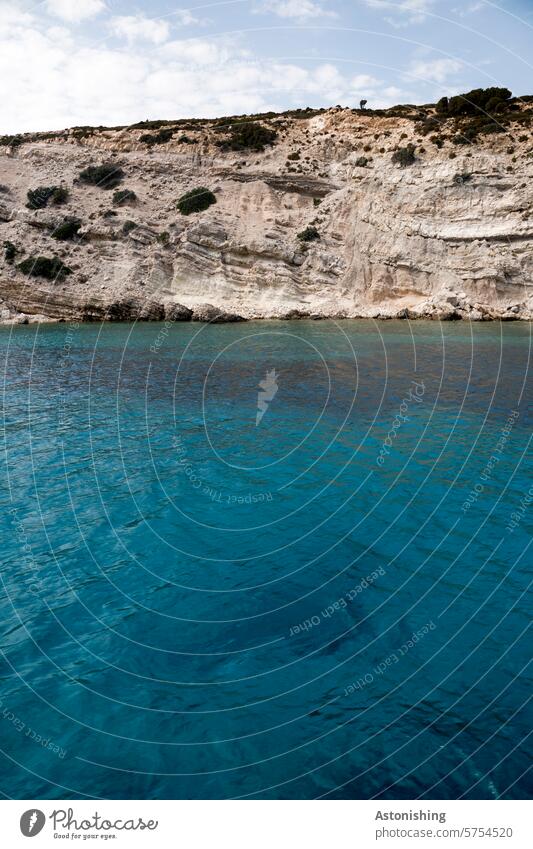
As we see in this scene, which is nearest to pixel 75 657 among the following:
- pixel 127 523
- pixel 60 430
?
pixel 127 523

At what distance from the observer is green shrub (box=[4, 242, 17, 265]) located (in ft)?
159

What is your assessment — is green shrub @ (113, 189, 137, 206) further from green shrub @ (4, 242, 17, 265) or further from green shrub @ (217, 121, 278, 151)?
green shrub @ (217, 121, 278, 151)

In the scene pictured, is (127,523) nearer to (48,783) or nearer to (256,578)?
(256,578)

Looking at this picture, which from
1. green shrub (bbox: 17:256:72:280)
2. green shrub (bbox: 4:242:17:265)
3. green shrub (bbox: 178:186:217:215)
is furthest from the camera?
green shrub (bbox: 178:186:217:215)

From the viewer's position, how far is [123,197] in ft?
180

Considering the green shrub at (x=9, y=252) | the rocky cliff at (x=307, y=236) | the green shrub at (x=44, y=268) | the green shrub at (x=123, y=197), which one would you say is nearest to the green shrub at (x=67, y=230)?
the rocky cliff at (x=307, y=236)

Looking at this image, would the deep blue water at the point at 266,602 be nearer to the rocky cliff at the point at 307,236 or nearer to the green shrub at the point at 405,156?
the rocky cliff at the point at 307,236

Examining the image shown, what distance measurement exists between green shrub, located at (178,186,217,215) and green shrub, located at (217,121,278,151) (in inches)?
296

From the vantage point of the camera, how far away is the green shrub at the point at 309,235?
5019 cm

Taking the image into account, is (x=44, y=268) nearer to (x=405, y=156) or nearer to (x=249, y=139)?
(x=249, y=139)

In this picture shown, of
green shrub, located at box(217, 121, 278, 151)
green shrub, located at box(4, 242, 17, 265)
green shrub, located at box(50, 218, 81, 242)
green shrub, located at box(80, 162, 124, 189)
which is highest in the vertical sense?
green shrub, located at box(217, 121, 278, 151)

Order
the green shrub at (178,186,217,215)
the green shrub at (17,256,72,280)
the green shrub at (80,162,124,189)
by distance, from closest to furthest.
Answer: the green shrub at (17,256,72,280) < the green shrub at (178,186,217,215) < the green shrub at (80,162,124,189)

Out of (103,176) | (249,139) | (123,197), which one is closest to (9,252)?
(123,197)

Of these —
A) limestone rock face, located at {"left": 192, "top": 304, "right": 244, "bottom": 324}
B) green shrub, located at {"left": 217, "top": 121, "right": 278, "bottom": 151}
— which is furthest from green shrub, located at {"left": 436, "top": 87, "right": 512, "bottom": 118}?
limestone rock face, located at {"left": 192, "top": 304, "right": 244, "bottom": 324}
